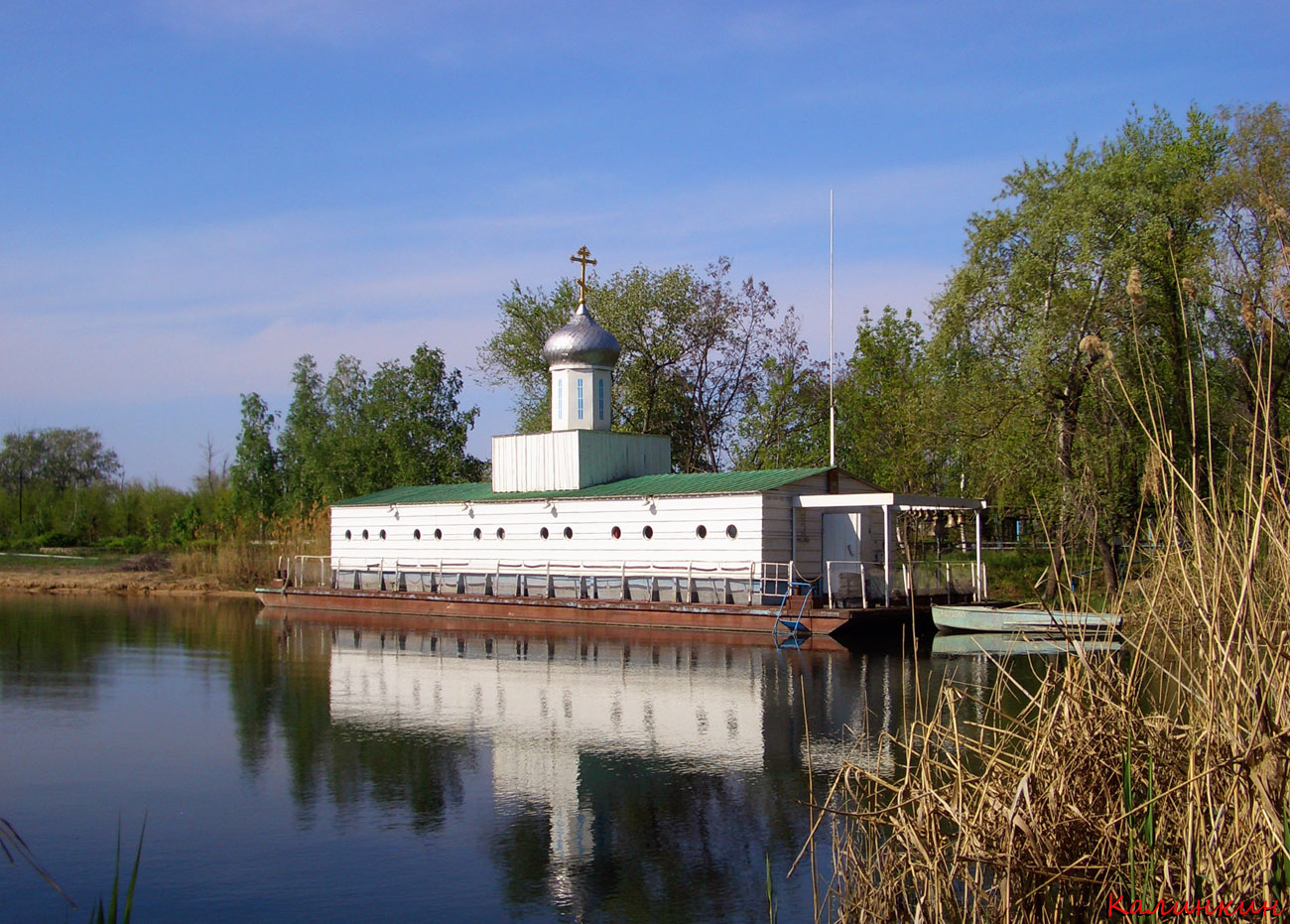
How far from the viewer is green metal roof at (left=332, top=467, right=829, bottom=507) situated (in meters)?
30.2

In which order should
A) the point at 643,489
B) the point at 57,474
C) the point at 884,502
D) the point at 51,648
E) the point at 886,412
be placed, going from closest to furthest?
1. the point at 51,648
2. the point at 884,502
3. the point at 643,489
4. the point at 886,412
5. the point at 57,474

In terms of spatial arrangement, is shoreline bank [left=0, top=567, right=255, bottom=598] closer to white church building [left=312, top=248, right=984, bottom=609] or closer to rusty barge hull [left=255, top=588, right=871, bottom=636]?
rusty barge hull [left=255, top=588, right=871, bottom=636]

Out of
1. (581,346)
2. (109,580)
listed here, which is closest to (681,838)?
(581,346)

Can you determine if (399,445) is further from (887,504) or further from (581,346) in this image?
(887,504)

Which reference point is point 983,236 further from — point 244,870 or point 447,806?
point 244,870

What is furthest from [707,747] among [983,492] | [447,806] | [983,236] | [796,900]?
[983,236]

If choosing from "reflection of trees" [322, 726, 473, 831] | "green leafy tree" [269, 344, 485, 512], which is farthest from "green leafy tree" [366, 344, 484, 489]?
"reflection of trees" [322, 726, 473, 831]

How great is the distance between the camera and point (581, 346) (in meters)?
37.6

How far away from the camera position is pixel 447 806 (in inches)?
481

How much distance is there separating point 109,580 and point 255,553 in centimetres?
626

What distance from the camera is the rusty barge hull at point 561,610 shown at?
2717cm

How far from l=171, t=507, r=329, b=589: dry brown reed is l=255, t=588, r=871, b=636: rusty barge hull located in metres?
6.35

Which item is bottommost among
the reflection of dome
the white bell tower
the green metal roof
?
the green metal roof

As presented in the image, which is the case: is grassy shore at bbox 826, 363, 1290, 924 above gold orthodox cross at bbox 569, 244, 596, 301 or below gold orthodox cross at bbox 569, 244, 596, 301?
below
